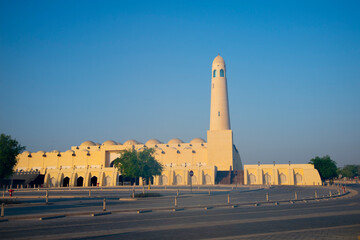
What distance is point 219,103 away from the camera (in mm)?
75062

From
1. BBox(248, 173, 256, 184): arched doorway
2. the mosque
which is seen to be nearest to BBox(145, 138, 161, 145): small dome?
the mosque

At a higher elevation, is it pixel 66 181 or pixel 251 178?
pixel 251 178

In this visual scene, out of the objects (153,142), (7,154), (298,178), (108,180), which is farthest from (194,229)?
(153,142)

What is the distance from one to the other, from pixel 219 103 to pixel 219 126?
5.20 m

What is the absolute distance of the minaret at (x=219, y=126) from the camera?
7312cm

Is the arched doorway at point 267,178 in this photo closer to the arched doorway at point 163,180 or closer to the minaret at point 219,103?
the minaret at point 219,103

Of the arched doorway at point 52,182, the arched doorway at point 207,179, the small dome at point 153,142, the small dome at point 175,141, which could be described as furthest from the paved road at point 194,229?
the small dome at point 153,142

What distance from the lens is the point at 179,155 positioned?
78062 millimetres

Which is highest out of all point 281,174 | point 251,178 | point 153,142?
point 153,142

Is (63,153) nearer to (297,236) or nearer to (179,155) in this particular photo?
(179,155)

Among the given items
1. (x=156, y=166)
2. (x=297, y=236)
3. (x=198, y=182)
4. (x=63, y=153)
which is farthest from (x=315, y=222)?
(x=63, y=153)

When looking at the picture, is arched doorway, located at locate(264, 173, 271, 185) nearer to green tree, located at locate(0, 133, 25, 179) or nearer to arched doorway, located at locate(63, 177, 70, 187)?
arched doorway, located at locate(63, 177, 70, 187)

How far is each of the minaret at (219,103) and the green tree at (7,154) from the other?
4972 cm

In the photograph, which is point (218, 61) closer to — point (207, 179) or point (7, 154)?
point (207, 179)
